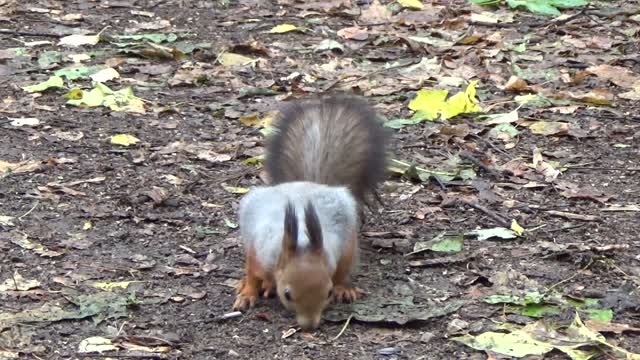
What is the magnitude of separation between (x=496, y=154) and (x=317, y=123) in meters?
1.29

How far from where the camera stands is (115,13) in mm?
7512

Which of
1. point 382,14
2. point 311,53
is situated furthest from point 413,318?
point 382,14

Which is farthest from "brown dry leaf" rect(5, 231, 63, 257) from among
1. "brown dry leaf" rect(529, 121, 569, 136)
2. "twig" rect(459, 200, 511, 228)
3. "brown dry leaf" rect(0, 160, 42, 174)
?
"brown dry leaf" rect(529, 121, 569, 136)

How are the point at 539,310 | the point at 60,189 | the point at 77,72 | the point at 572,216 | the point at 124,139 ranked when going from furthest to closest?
the point at 77,72 < the point at 124,139 < the point at 60,189 < the point at 572,216 < the point at 539,310

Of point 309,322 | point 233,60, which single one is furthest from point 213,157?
point 309,322

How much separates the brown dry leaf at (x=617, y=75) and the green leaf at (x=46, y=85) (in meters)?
2.95

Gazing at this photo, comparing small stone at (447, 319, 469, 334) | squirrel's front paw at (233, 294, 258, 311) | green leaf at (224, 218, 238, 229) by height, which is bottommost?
green leaf at (224, 218, 238, 229)

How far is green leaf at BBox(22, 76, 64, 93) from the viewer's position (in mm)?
6141

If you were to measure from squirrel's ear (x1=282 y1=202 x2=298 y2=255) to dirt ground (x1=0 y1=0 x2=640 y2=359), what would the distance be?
0.31 m

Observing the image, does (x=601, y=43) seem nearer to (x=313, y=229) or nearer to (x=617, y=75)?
(x=617, y=75)

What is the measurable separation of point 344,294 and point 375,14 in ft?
12.7

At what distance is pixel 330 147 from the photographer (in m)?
4.45

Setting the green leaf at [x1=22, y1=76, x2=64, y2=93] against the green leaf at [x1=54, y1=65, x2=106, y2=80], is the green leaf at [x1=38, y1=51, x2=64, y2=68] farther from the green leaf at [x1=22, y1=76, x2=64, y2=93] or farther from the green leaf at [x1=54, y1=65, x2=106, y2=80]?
the green leaf at [x1=22, y1=76, x2=64, y2=93]

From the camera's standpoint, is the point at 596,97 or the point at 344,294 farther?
the point at 596,97
